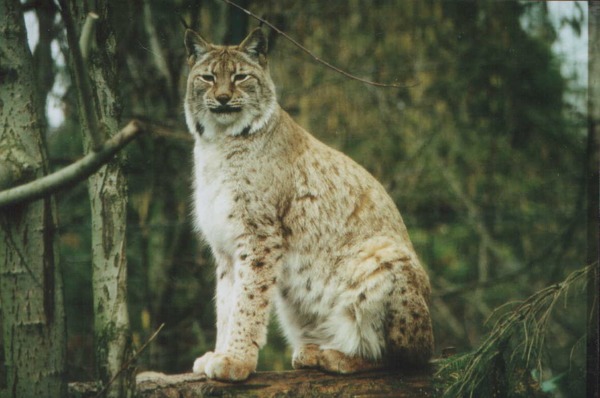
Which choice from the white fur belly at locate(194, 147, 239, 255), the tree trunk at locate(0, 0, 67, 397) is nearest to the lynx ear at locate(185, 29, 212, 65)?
the white fur belly at locate(194, 147, 239, 255)

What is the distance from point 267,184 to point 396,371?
0.99m

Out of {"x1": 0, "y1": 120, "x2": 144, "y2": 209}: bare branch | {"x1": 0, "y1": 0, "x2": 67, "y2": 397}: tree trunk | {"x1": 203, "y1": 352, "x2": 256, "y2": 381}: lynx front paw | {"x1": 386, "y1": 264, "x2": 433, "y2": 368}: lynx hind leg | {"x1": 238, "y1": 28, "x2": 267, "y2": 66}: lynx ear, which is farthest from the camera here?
{"x1": 238, "y1": 28, "x2": 267, "y2": 66}: lynx ear

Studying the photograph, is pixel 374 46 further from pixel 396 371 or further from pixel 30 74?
pixel 30 74

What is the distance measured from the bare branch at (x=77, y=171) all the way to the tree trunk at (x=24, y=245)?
1.05ft

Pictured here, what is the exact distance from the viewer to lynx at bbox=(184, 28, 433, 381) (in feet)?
10.0

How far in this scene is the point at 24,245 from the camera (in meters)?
2.17

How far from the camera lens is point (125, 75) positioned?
449 centimetres

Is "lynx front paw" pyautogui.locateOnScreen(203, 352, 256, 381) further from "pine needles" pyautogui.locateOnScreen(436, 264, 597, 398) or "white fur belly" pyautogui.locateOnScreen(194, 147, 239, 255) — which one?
"pine needles" pyautogui.locateOnScreen(436, 264, 597, 398)

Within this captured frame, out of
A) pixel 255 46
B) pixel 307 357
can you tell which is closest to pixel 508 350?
pixel 307 357

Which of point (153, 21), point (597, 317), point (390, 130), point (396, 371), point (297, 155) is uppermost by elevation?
point (153, 21)

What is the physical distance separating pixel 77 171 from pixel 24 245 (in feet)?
1.96

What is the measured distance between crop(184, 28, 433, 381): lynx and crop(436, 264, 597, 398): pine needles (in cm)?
32

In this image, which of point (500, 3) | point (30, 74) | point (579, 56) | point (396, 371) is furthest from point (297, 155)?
point (500, 3)

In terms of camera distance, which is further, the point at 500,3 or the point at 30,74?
the point at 500,3
